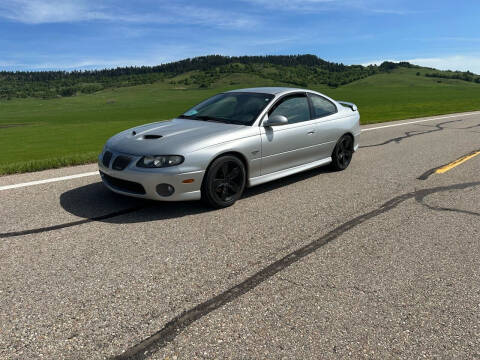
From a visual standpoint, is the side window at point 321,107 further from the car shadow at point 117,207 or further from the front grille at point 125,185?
the front grille at point 125,185

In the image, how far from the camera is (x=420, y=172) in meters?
7.14

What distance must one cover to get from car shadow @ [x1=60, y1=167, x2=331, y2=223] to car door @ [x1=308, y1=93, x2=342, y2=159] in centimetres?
158

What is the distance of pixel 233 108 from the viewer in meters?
6.00

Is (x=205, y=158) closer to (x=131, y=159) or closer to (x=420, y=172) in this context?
(x=131, y=159)

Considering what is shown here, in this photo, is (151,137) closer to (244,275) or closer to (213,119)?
(213,119)

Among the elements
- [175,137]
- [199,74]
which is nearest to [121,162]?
[175,137]

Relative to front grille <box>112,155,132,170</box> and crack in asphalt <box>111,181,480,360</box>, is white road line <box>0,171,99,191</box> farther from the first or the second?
crack in asphalt <box>111,181,480,360</box>

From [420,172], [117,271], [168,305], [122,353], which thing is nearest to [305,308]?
[168,305]

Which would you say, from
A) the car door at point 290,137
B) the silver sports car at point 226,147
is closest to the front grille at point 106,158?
the silver sports car at point 226,147

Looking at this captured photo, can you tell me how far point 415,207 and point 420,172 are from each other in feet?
7.22

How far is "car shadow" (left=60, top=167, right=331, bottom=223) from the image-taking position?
471 centimetres

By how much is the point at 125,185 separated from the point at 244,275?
7.29ft

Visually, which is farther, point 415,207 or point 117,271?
point 415,207

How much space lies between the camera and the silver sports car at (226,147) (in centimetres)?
470
